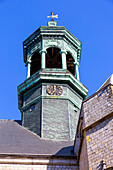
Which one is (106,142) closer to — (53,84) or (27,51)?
(53,84)

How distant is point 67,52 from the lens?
2078cm

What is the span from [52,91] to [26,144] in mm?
4190

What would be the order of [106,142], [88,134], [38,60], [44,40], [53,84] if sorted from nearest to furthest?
[106,142] < [88,134] < [53,84] < [44,40] < [38,60]

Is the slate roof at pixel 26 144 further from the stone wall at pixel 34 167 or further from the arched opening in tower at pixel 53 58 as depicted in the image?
the arched opening in tower at pixel 53 58

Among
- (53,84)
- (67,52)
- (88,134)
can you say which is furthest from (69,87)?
(88,134)

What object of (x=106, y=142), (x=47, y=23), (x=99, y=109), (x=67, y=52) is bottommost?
(x=106, y=142)

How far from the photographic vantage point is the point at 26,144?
13914mm

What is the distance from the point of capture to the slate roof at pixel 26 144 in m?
12.9

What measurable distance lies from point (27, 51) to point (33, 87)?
3.84m

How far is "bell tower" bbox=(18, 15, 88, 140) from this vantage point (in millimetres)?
15930

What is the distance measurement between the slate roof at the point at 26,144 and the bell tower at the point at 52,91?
0.49 metres

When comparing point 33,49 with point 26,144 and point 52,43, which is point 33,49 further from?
point 26,144

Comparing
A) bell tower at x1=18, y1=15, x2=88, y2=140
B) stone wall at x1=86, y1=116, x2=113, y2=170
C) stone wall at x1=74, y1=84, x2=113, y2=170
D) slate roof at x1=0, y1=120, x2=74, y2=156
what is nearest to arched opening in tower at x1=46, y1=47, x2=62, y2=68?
bell tower at x1=18, y1=15, x2=88, y2=140

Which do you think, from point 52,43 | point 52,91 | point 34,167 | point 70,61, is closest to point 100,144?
point 34,167
